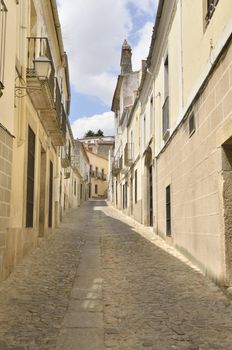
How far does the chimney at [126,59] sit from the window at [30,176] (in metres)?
23.8

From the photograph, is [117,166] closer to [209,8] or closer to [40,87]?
[40,87]

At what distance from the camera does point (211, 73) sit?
20.9ft

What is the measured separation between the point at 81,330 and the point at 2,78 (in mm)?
3497

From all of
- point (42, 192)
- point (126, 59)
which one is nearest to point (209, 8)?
point (42, 192)

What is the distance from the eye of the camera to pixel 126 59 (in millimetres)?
34156

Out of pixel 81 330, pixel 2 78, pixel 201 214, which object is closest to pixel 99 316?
pixel 81 330

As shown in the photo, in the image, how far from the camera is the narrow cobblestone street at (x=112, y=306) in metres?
4.17

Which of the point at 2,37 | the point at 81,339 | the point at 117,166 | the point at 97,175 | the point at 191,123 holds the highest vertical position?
the point at 97,175

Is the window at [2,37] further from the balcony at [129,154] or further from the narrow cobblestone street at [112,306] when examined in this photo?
the balcony at [129,154]

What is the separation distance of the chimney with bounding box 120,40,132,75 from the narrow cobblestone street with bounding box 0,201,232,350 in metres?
26.0

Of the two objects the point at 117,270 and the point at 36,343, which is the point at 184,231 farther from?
the point at 36,343

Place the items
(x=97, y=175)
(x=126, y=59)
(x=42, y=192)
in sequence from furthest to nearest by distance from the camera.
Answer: (x=97, y=175) → (x=126, y=59) → (x=42, y=192)

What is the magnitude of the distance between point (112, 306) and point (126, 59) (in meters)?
30.5

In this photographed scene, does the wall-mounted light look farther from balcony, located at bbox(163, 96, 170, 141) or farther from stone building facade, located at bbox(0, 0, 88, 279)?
balcony, located at bbox(163, 96, 170, 141)
